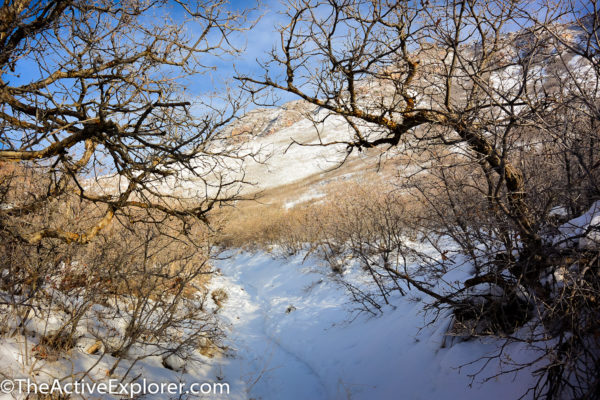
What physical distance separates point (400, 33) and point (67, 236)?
4071mm

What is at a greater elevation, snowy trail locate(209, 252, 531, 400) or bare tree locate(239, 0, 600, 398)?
bare tree locate(239, 0, 600, 398)

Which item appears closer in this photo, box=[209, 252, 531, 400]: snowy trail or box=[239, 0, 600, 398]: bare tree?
box=[239, 0, 600, 398]: bare tree

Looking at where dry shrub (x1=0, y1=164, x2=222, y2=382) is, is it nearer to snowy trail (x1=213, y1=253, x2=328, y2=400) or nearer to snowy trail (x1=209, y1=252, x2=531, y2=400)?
snowy trail (x1=213, y1=253, x2=328, y2=400)

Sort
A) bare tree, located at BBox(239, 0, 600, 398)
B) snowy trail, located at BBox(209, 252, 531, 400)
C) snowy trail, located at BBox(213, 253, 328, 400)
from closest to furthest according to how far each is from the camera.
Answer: bare tree, located at BBox(239, 0, 600, 398)
snowy trail, located at BBox(209, 252, 531, 400)
snowy trail, located at BBox(213, 253, 328, 400)

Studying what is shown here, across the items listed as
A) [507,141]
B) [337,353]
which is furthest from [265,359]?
[507,141]

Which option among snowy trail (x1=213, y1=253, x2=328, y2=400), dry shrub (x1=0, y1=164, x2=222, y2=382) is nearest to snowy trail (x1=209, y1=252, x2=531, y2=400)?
snowy trail (x1=213, y1=253, x2=328, y2=400)

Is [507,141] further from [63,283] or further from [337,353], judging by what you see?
[63,283]

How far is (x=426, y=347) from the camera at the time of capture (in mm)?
4141

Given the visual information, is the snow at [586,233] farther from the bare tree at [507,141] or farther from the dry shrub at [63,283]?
the dry shrub at [63,283]

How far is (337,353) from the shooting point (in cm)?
576

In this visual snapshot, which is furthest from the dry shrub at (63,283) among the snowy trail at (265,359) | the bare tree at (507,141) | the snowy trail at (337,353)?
the bare tree at (507,141)

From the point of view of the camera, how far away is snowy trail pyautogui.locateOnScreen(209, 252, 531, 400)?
11.5ft

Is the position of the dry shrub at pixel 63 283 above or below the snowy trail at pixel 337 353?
above

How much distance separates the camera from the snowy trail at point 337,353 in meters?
3.52
